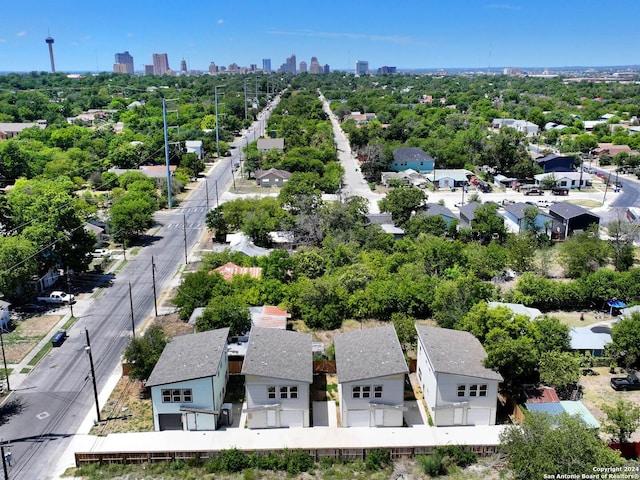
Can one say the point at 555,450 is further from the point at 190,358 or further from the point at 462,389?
the point at 190,358

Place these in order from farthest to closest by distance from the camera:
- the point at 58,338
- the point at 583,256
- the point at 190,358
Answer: the point at 583,256
the point at 58,338
the point at 190,358

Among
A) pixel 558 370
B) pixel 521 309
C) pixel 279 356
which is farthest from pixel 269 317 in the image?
pixel 558 370

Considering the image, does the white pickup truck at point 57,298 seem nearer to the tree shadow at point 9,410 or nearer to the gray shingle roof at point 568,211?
the tree shadow at point 9,410

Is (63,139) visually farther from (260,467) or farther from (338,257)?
(260,467)

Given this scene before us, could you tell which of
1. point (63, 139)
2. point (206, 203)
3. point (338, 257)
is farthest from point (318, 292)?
point (63, 139)

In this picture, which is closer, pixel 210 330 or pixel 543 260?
pixel 210 330

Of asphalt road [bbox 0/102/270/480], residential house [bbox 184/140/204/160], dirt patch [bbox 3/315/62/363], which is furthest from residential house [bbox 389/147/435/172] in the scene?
dirt patch [bbox 3/315/62/363]
